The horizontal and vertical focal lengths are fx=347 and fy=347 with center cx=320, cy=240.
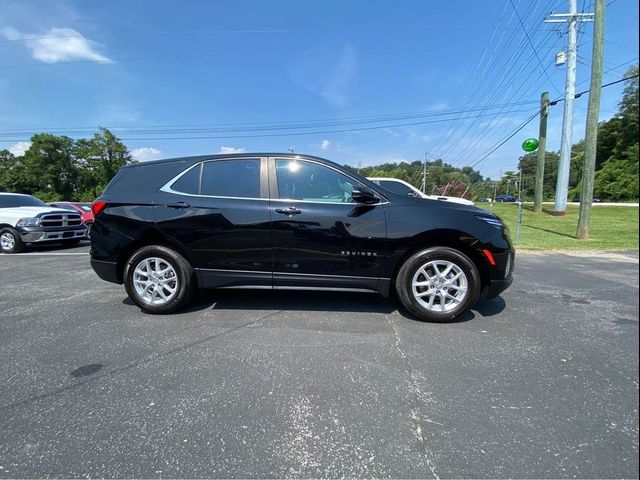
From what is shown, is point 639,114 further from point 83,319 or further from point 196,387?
point 83,319

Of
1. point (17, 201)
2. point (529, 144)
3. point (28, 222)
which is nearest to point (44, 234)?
point (28, 222)

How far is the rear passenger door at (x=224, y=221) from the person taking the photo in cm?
388

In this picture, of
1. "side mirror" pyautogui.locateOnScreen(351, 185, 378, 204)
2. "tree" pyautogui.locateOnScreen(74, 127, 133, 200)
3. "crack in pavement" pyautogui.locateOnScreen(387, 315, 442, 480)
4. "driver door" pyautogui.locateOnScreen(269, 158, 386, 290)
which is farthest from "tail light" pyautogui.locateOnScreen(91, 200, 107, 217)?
"tree" pyautogui.locateOnScreen(74, 127, 133, 200)

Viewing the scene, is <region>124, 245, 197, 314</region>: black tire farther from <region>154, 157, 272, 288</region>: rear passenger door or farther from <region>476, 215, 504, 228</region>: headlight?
<region>476, 215, 504, 228</region>: headlight

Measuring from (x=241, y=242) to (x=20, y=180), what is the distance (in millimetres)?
67460

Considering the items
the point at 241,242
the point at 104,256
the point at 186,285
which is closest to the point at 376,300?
the point at 241,242

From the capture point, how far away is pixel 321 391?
2508 mm

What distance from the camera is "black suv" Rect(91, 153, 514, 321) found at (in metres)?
3.71

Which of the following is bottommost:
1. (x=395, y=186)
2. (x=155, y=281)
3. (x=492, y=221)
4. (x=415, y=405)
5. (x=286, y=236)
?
(x=415, y=405)

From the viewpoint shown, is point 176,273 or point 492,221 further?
point 176,273

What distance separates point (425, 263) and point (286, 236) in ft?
5.01

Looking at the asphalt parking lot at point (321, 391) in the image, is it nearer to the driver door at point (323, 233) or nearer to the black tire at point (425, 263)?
the black tire at point (425, 263)

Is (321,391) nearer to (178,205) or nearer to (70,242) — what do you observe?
(178,205)

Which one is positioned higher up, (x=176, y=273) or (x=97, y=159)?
(x=97, y=159)
